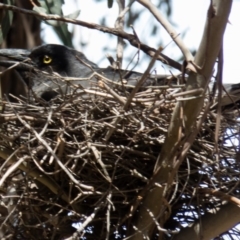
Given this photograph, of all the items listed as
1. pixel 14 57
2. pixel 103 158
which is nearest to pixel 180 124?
pixel 103 158

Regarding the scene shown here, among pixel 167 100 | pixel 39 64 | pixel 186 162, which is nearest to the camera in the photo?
pixel 167 100

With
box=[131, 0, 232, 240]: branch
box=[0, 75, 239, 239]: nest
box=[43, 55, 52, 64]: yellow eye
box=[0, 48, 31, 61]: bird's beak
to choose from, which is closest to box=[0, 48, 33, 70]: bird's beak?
box=[0, 48, 31, 61]: bird's beak

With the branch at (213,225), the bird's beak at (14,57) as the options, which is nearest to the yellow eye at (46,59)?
the bird's beak at (14,57)

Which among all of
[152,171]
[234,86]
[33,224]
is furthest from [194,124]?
[33,224]

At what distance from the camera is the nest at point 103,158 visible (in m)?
3.27

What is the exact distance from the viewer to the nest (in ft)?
10.7

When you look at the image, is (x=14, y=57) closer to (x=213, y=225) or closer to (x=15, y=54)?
(x=15, y=54)

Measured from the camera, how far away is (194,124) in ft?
10.1

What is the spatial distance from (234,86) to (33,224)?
46.8 inches

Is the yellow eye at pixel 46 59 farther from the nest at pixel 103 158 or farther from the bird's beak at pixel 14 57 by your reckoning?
the nest at pixel 103 158

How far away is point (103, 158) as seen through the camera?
337 cm

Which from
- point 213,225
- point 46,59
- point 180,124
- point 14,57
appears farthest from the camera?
point 46,59

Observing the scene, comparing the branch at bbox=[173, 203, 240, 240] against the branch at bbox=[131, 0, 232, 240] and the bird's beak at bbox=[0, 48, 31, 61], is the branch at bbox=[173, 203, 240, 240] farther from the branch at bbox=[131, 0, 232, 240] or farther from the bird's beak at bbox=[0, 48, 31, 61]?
the bird's beak at bbox=[0, 48, 31, 61]

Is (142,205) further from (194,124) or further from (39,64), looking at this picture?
(39,64)
